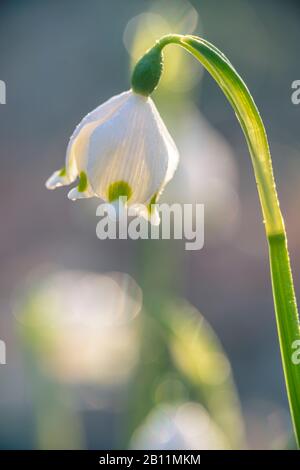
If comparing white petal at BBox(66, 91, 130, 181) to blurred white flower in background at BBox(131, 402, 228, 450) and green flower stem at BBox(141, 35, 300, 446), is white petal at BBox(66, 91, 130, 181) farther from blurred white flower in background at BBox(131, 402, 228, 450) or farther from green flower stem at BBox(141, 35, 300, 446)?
blurred white flower in background at BBox(131, 402, 228, 450)

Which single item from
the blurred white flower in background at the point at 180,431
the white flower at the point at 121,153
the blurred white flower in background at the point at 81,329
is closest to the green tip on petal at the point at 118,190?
the white flower at the point at 121,153

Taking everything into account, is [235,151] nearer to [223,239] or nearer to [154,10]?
[223,239]

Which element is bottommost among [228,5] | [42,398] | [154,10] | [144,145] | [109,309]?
[42,398]

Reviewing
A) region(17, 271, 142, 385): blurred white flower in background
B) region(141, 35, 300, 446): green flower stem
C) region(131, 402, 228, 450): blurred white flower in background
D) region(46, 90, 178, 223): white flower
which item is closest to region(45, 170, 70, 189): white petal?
region(46, 90, 178, 223): white flower

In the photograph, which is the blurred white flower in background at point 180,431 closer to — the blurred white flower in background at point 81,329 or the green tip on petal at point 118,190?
the blurred white flower in background at point 81,329

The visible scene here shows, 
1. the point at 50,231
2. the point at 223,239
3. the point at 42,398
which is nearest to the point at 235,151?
the point at 223,239

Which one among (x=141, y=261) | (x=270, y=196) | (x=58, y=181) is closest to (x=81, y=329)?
(x=141, y=261)

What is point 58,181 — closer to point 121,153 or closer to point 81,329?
point 121,153
